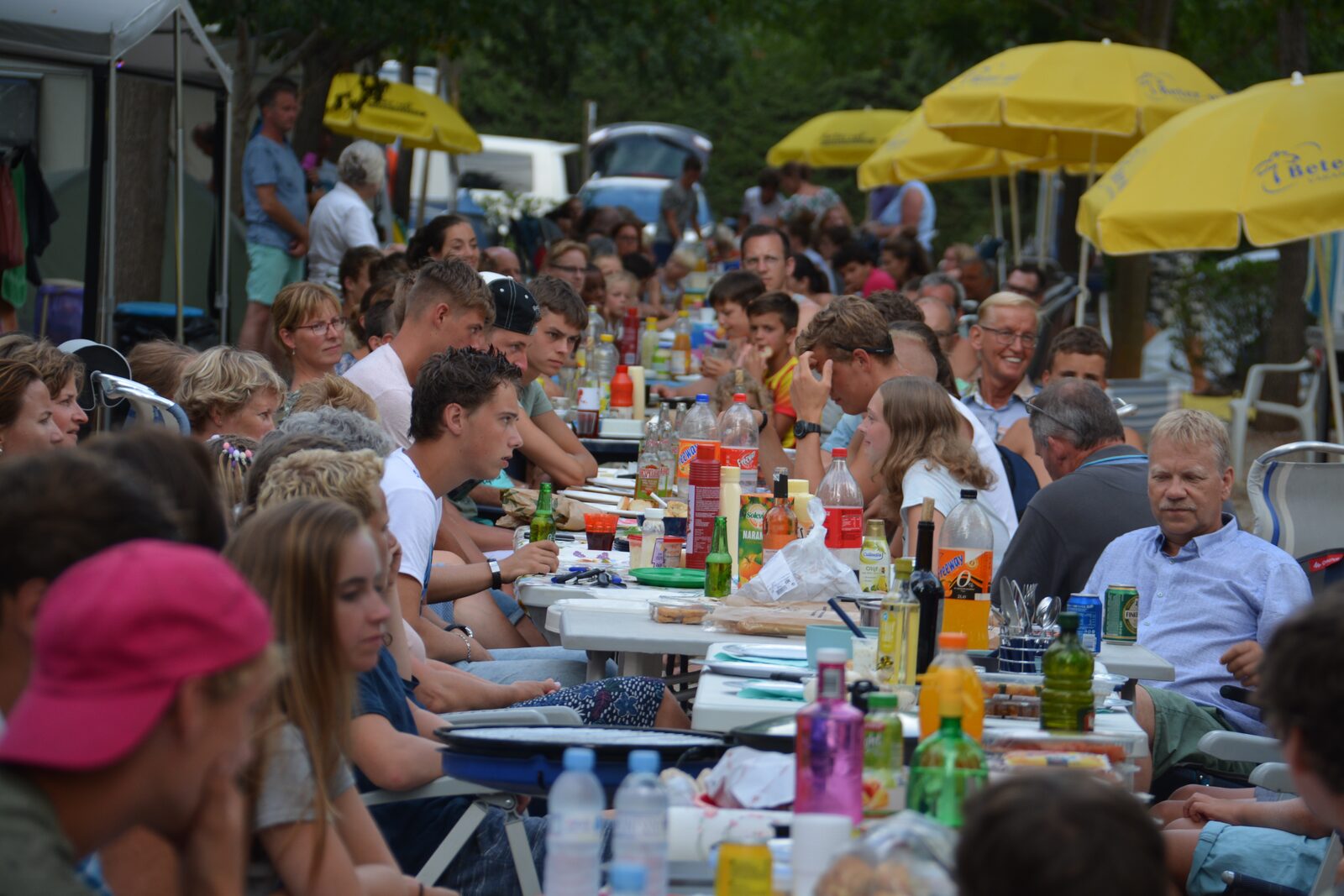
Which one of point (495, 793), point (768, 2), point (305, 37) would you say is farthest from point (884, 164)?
point (495, 793)

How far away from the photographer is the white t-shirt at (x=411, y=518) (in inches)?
178

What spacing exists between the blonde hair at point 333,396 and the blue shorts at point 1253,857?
2710 mm

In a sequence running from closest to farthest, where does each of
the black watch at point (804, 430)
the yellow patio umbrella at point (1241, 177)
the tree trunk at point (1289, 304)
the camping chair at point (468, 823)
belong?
the camping chair at point (468, 823), the black watch at point (804, 430), the yellow patio umbrella at point (1241, 177), the tree trunk at point (1289, 304)

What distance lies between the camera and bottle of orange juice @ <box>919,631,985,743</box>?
2.91 meters

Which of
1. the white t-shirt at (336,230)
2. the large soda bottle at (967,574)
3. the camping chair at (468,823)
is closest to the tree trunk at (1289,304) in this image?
the white t-shirt at (336,230)

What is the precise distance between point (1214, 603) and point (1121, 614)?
49cm

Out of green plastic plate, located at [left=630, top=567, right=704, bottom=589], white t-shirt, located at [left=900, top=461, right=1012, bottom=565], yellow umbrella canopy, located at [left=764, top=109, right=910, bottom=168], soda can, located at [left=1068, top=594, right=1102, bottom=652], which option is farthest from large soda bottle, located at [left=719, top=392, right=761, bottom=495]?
yellow umbrella canopy, located at [left=764, top=109, right=910, bottom=168]

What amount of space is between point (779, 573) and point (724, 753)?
153cm

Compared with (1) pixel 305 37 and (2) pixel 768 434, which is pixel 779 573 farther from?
(1) pixel 305 37

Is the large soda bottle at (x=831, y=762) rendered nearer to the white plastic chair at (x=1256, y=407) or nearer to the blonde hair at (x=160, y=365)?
the blonde hair at (x=160, y=365)

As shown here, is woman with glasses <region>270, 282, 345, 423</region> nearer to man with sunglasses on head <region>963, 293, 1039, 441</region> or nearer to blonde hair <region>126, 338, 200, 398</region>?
blonde hair <region>126, 338, 200, 398</region>

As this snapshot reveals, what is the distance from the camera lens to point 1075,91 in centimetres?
1143

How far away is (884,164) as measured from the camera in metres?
17.5

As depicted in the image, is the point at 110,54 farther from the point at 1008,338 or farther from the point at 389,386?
the point at 1008,338
